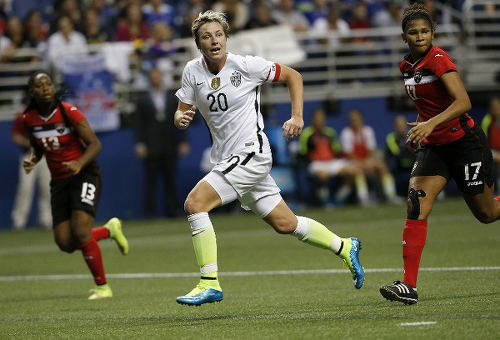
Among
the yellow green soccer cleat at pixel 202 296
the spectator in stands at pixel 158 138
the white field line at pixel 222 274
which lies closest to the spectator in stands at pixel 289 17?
the spectator in stands at pixel 158 138

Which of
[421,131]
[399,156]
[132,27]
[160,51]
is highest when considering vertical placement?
[132,27]

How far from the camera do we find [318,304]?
873 centimetres

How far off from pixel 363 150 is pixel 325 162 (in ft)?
2.76

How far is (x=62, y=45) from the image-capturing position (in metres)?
20.5

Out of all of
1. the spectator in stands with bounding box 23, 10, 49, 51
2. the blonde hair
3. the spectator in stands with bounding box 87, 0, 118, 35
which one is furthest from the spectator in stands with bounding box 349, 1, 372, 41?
the blonde hair

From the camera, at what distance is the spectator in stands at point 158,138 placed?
2088 cm

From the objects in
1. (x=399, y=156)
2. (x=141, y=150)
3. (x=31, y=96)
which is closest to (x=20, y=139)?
(x=141, y=150)

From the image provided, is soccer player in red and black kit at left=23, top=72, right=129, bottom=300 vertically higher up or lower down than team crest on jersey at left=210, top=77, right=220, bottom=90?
lower down

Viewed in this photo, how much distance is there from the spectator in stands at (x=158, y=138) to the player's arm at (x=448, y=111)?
515 inches

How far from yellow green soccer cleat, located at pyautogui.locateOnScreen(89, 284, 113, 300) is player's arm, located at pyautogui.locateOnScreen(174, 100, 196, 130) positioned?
2783mm

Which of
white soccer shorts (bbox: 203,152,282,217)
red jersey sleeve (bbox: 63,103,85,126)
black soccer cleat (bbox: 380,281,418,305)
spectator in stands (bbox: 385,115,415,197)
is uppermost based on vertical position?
red jersey sleeve (bbox: 63,103,85,126)

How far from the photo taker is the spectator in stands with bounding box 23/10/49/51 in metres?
20.7

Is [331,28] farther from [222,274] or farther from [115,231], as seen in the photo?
[115,231]

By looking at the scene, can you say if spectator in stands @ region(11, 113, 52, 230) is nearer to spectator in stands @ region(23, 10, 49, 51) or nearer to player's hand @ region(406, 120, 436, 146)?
spectator in stands @ region(23, 10, 49, 51)
